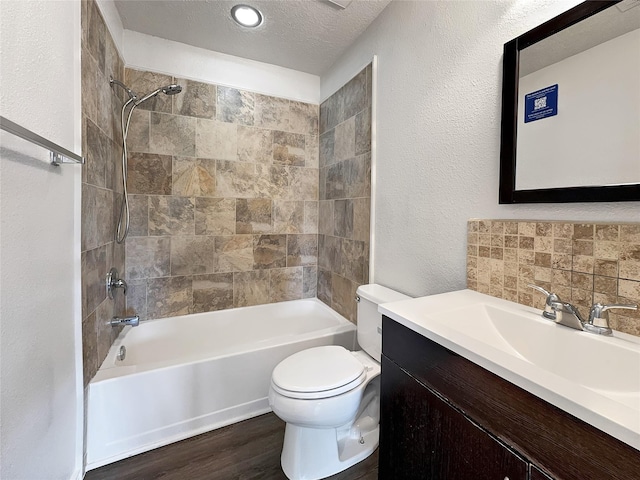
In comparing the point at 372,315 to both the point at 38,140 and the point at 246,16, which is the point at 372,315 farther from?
the point at 246,16

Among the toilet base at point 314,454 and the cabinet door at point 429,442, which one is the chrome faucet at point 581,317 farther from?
the toilet base at point 314,454

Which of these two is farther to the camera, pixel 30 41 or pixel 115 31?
pixel 115 31

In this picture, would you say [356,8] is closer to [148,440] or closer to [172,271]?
[172,271]

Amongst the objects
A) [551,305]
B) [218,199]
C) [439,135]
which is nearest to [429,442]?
[551,305]

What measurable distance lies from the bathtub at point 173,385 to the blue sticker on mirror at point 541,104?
1.53 m

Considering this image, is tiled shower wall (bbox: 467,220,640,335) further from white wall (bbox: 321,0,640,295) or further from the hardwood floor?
the hardwood floor

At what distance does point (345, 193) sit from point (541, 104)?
51.8 inches

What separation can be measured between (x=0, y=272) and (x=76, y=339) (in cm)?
61

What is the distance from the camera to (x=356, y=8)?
167 centimetres

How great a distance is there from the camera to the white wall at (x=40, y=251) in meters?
0.78

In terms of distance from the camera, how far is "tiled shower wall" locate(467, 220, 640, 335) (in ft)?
2.48

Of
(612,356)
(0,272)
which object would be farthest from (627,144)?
(0,272)

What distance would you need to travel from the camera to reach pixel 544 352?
2.67 ft

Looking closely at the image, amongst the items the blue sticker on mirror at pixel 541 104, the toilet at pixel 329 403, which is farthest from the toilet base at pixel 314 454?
the blue sticker on mirror at pixel 541 104
